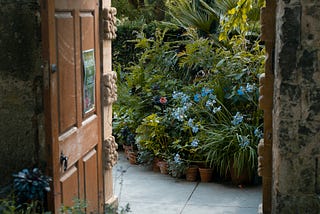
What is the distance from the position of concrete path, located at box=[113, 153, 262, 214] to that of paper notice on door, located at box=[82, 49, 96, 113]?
4.06 feet

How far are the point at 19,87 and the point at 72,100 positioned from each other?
0.54 metres

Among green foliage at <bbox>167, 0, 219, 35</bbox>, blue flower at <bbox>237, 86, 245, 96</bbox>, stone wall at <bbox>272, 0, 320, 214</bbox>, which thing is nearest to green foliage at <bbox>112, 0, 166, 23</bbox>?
green foliage at <bbox>167, 0, 219, 35</bbox>

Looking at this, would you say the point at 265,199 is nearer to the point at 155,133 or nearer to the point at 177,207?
the point at 177,207

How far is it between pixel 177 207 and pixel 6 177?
9.00ft

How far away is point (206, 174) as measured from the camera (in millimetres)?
7625

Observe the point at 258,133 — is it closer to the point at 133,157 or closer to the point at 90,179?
the point at 133,157

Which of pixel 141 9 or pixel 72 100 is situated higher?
pixel 141 9

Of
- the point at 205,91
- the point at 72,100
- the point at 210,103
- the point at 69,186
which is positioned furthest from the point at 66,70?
the point at 205,91

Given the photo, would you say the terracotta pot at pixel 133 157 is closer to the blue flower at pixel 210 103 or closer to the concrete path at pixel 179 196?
the concrete path at pixel 179 196

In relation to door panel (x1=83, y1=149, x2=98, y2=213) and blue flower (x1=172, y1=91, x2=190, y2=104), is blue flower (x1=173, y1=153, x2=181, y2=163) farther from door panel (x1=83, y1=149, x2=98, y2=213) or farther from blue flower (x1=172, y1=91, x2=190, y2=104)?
door panel (x1=83, y1=149, x2=98, y2=213)

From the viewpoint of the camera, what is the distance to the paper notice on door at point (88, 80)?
5.00m

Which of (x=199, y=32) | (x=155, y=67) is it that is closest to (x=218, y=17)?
(x=199, y=32)

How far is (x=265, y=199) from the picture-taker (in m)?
4.93

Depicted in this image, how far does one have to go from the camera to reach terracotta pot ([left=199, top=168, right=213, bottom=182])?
7.61m
